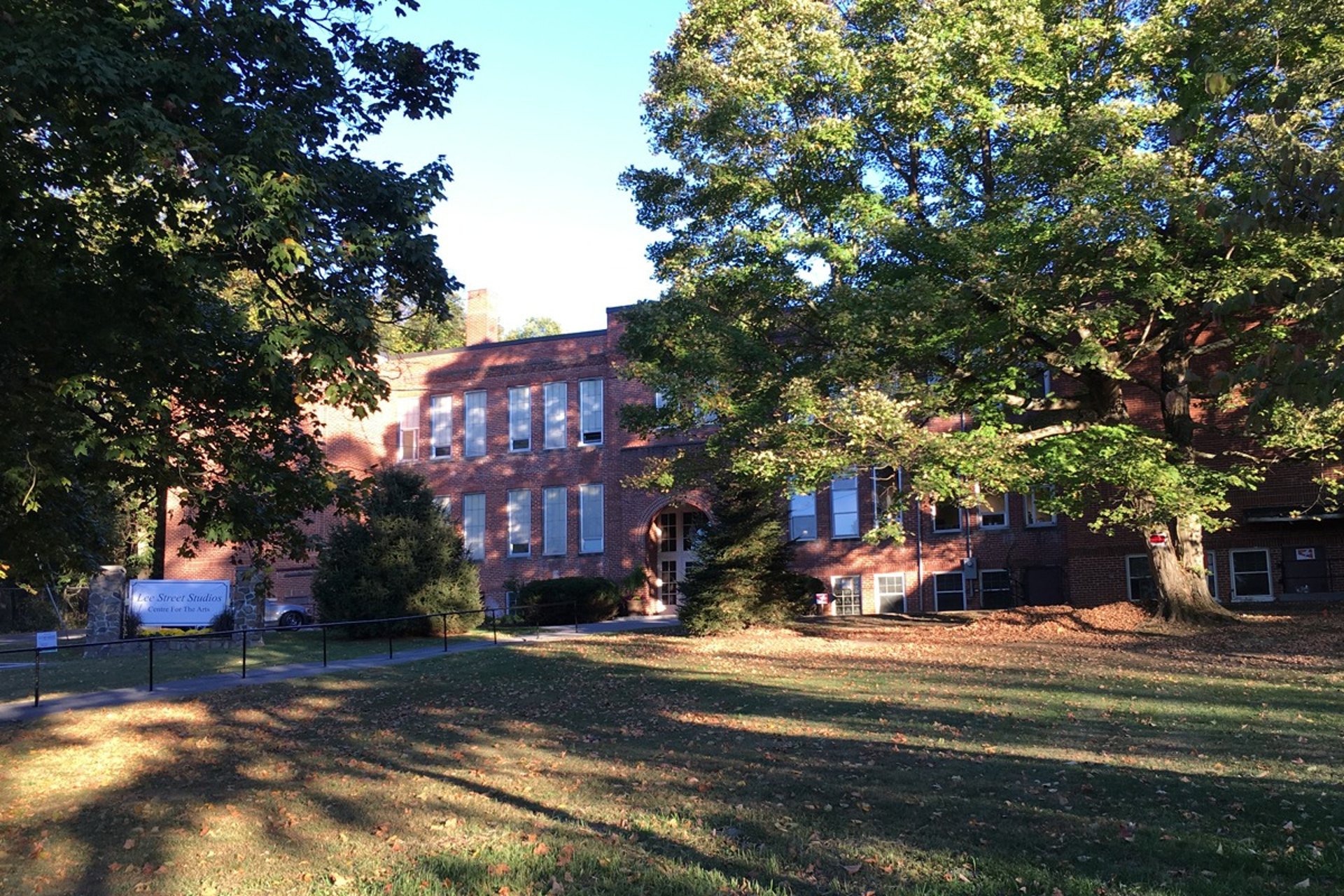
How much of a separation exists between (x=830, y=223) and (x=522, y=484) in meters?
22.9

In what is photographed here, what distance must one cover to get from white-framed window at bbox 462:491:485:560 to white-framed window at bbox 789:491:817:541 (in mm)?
12636

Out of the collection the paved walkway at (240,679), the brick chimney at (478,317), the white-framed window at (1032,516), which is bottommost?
the paved walkway at (240,679)

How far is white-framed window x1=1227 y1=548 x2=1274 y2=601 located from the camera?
2708cm

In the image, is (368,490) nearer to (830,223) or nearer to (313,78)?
(313,78)

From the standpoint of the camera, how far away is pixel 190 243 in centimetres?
999

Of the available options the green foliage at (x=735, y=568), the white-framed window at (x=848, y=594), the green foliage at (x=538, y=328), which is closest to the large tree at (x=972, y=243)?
the green foliage at (x=735, y=568)

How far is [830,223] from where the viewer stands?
19688mm

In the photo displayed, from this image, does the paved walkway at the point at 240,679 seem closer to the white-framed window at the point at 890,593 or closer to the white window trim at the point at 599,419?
the white-framed window at the point at 890,593

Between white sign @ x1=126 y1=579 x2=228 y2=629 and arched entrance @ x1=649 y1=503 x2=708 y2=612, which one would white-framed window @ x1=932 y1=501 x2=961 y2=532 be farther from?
white sign @ x1=126 y1=579 x2=228 y2=629

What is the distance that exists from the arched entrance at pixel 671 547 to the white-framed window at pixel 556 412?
5.02m

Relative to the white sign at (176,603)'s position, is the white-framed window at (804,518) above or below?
above

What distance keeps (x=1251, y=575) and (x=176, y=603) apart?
93.5ft

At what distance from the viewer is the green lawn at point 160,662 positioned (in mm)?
17156

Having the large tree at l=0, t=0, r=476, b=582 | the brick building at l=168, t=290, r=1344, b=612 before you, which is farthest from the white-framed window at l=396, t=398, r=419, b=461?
the large tree at l=0, t=0, r=476, b=582
